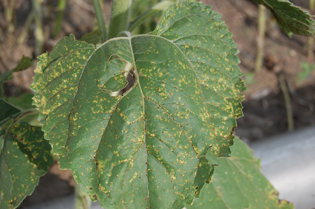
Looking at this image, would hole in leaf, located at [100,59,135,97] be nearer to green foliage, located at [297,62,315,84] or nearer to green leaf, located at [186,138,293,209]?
green leaf, located at [186,138,293,209]

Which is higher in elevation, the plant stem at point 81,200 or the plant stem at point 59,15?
the plant stem at point 59,15

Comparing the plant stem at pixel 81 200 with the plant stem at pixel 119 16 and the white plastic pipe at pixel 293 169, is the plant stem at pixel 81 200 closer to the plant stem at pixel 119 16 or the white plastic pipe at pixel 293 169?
the plant stem at pixel 119 16

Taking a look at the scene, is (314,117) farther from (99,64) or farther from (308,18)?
(99,64)

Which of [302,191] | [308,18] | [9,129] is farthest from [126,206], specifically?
[302,191]

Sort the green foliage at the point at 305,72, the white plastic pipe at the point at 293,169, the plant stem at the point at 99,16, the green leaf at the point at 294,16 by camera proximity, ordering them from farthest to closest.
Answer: the green foliage at the point at 305,72 < the white plastic pipe at the point at 293,169 < the plant stem at the point at 99,16 < the green leaf at the point at 294,16

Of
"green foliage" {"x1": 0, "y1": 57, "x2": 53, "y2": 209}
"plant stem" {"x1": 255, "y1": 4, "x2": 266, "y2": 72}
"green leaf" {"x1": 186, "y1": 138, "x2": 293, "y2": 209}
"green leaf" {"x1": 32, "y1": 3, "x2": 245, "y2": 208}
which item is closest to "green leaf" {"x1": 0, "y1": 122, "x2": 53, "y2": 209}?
"green foliage" {"x1": 0, "y1": 57, "x2": 53, "y2": 209}

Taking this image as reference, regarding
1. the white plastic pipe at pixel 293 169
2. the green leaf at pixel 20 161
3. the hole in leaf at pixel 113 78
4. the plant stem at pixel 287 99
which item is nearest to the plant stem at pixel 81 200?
the green leaf at pixel 20 161
